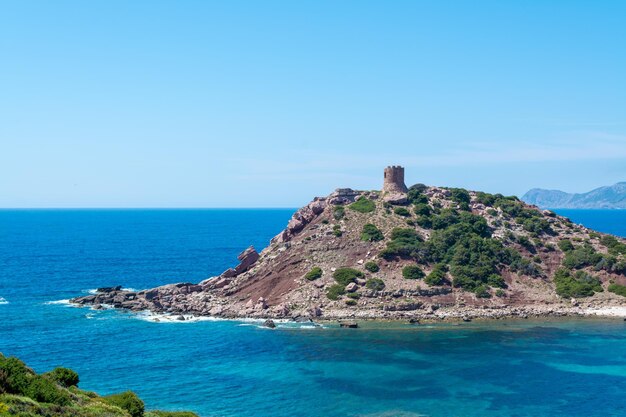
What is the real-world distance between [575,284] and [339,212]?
4279 centimetres

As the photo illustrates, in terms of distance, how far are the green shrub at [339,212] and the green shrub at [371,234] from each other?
612 centimetres

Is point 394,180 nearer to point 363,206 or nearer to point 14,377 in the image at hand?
point 363,206

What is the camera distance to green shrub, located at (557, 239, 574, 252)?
11062 centimetres

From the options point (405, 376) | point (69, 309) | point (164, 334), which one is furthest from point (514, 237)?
point (69, 309)

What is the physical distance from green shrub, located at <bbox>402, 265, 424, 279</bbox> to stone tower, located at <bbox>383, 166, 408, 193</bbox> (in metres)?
27.1

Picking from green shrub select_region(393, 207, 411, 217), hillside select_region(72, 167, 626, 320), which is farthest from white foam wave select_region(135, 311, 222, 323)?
green shrub select_region(393, 207, 411, 217)

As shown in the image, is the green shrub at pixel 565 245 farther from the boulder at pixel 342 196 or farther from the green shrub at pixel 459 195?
the boulder at pixel 342 196

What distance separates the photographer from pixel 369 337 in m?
80.1

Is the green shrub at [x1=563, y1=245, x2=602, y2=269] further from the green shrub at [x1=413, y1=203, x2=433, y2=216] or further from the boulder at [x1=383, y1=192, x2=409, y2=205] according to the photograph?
the boulder at [x1=383, y1=192, x2=409, y2=205]

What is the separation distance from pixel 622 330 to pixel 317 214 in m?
57.6

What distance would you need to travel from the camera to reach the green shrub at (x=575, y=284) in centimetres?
9838

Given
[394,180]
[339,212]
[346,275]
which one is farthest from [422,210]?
[346,275]

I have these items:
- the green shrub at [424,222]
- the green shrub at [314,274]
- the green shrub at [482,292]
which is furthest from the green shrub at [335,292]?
the green shrub at [424,222]

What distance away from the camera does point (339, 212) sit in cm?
11756
